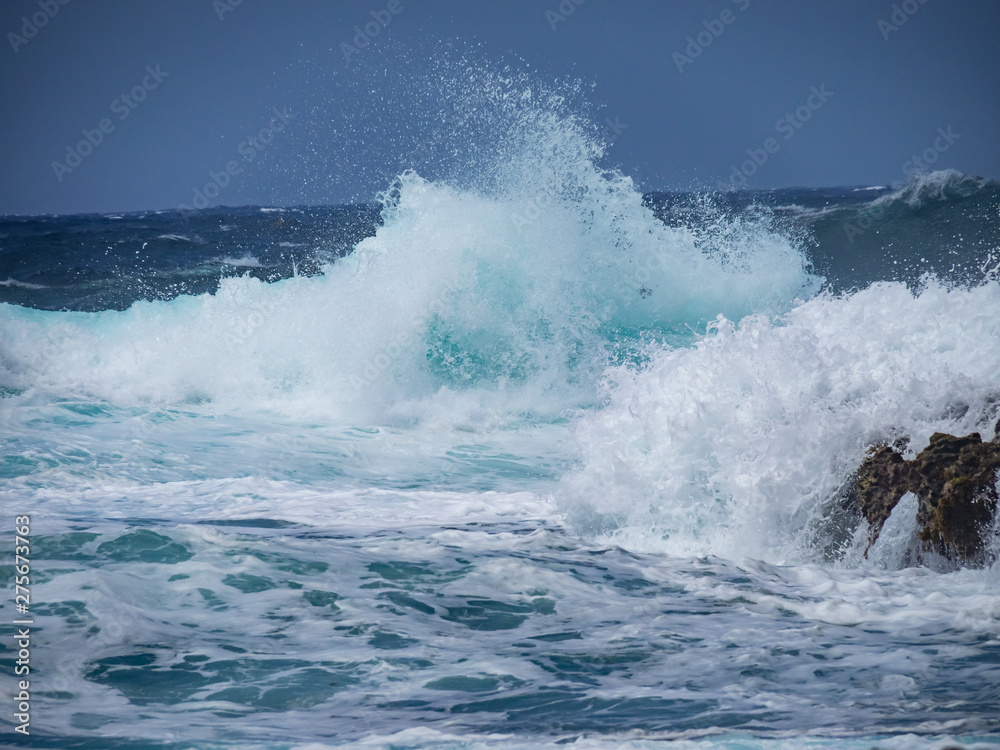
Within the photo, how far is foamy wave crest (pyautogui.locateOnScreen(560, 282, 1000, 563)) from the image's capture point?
561 cm

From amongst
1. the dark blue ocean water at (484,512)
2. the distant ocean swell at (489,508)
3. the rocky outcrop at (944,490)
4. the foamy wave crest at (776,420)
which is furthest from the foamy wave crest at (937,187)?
the rocky outcrop at (944,490)

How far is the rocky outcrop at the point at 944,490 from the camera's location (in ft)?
15.7

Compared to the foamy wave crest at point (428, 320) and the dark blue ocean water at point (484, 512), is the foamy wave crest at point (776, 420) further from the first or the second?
the foamy wave crest at point (428, 320)

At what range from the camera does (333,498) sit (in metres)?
7.01

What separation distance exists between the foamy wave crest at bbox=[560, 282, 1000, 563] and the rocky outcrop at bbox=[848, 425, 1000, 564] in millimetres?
188

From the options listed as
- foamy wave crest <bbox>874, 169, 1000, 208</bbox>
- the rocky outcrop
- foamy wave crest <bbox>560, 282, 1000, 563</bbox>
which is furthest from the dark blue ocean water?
foamy wave crest <bbox>874, 169, 1000, 208</bbox>

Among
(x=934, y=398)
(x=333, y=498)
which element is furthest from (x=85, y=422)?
(x=934, y=398)

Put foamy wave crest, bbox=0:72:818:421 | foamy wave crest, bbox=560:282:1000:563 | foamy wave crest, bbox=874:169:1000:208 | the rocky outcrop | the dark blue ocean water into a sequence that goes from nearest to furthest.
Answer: the dark blue ocean water → the rocky outcrop → foamy wave crest, bbox=560:282:1000:563 → foamy wave crest, bbox=0:72:818:421 → foamy wave crest, bbox=874:169:1000:208

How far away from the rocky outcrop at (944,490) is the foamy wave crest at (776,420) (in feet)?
0.62

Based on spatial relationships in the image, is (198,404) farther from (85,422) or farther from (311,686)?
(311,686)

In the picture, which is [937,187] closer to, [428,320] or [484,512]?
[428,320]

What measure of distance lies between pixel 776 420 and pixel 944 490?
1.33 m

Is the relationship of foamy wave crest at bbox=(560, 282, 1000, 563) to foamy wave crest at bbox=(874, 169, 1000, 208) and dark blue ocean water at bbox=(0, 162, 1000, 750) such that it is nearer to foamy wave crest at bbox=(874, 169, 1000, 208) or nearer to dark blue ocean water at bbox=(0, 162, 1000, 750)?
dark blue ocean water at bbox=(0, 162, 1000, 750)

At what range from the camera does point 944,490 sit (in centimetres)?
489
